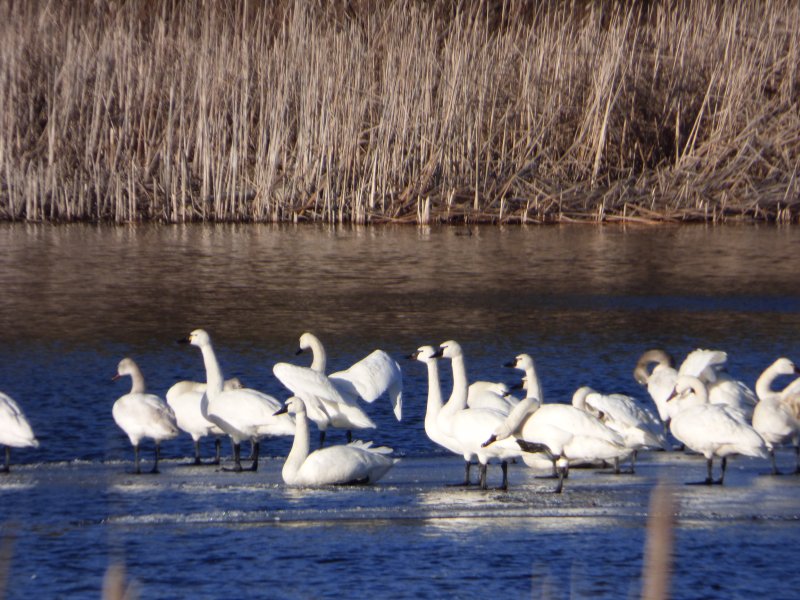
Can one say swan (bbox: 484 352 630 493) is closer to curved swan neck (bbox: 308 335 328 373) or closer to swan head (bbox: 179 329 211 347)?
curved swan neck (bbox: 308 335 328 373)

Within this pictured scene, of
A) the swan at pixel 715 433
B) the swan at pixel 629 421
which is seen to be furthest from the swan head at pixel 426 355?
the swan at pixel 715 433

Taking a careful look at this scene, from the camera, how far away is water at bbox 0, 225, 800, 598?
19.1ft

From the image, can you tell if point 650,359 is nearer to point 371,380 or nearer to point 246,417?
point 371,380

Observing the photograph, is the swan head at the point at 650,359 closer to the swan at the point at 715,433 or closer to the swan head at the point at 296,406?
the swan at the point at 715,433

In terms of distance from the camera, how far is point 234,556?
598 centimetres

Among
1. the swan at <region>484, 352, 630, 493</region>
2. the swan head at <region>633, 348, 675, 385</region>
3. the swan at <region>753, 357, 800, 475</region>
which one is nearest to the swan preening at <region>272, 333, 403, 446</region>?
the swan at <region>484, 352, 630, 493</region>

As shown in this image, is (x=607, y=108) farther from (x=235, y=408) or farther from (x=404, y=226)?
(x=235, y=408)

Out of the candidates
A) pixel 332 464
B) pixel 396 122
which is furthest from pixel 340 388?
pixel 396 122

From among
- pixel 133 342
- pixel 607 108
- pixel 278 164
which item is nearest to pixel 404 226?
pixel 278 164

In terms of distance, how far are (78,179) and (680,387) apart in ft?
43.9

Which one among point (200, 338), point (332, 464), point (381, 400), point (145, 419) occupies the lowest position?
point (381, 400)

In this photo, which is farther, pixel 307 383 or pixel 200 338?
pixel 200 338

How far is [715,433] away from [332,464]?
201 cm

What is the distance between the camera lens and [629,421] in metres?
7.43
